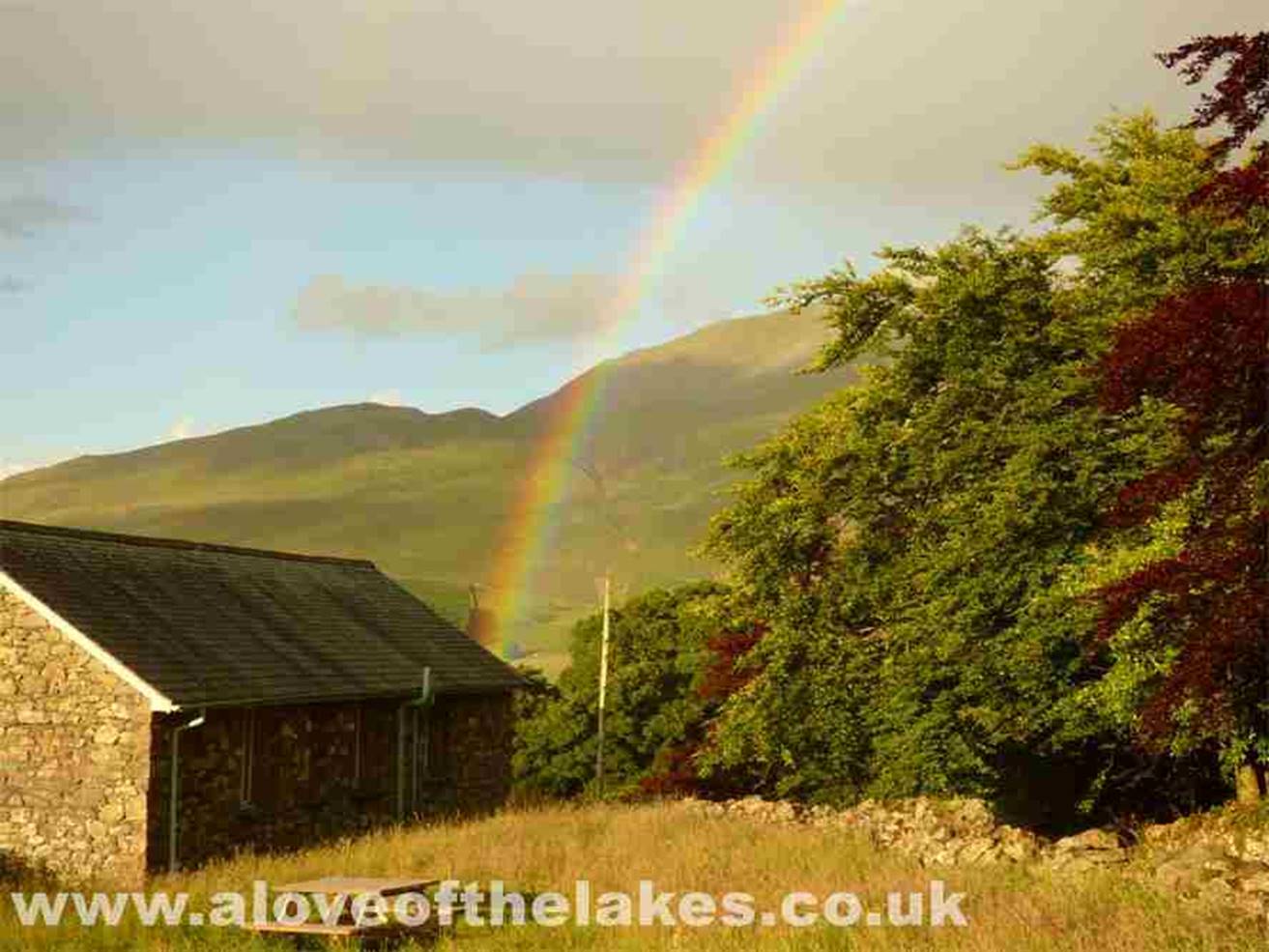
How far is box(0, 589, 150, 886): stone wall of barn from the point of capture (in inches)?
808

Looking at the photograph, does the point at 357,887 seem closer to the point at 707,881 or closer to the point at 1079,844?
the point at 707,881

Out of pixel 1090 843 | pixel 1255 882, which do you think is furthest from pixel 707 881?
pixel 1255 882

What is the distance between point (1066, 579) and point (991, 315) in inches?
210

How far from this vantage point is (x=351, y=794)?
25.6 m

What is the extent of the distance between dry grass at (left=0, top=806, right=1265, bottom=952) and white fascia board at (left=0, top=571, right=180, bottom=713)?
2.50 m

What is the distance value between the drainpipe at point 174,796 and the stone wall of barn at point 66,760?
18.2 inches

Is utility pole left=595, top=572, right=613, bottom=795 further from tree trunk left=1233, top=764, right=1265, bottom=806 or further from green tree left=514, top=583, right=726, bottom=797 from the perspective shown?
tree trunk left=1233, top=764, right=1265, bottom=806

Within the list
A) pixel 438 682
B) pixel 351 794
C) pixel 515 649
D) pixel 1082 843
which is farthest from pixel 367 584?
→ pixel 515 649

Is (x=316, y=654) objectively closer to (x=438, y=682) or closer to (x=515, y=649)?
(x=438, y=682)

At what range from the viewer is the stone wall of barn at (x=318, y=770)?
21.3 m

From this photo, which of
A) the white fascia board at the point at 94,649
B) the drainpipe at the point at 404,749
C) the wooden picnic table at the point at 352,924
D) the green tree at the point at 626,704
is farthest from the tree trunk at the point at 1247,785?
the green tree at the point at 626,704

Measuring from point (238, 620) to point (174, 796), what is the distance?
5.09 meters

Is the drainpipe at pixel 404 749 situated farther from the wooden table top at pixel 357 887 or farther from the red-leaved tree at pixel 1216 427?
Answer: the red-leaved tree at pixel 1216 427

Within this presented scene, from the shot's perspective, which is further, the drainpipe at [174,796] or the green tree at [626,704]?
the green tree at [626,704]
